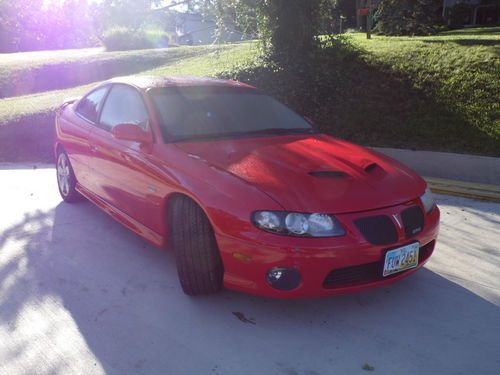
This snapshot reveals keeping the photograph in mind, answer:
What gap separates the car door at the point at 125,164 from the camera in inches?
133

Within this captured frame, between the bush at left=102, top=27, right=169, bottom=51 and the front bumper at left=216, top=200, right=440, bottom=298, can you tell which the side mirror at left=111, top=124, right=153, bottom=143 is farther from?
the bush at left=102, top=27, right=169, bottom=51

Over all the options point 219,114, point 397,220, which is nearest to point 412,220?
point 397,220

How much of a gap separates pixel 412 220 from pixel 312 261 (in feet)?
2.53

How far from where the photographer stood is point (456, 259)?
3.75 metres

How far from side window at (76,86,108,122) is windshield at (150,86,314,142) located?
3.09ft

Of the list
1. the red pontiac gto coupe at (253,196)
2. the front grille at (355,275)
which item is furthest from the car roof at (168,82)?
the front grille at (355,275)

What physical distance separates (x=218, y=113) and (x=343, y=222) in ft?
5.24

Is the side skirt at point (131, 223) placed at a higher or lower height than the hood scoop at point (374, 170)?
lower

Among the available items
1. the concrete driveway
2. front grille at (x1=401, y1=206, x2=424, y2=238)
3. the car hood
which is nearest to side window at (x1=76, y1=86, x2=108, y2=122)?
the concrete driveway

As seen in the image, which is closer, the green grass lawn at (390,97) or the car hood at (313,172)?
the car hood at (313,172)

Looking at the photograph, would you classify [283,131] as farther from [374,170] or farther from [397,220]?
[397,220]

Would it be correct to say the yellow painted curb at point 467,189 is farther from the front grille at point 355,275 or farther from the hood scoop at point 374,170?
the front grille at point 355,275

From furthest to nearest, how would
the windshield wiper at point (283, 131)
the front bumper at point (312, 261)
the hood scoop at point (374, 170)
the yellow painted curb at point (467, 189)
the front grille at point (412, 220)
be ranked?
1. the yellow painted curb at point (467, 189)
2. the windshield wiper at point (283, 131)
3. the hood scoop at point (374, 170)
4. the front grille at point (412, 220)
5. the front bumper at point (312, 261)

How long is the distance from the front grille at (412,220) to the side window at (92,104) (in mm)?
2937
